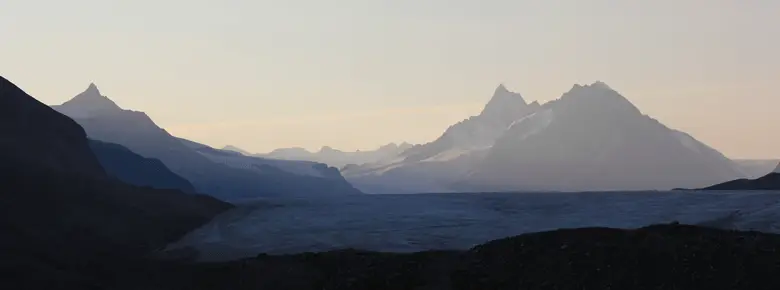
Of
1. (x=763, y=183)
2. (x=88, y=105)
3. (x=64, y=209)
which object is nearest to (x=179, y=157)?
(x=88, y=105)

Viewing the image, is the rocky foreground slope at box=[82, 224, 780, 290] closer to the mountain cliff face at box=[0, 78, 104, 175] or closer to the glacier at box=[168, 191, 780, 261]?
the glacier at box=[168, 191, 780, 261]

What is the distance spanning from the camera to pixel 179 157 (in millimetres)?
155375

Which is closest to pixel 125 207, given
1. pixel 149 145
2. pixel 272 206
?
pixel 272 206

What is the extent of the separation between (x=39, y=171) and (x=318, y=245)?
2278 cm

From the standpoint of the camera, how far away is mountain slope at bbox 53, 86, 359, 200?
15038 cm

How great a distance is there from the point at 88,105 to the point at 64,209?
417 feet

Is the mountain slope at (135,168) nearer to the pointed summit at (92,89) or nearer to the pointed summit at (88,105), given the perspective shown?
the pointed summit at (88,105)

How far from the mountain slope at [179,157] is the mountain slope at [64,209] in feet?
245

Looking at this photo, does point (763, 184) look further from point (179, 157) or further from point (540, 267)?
point (179, 157)

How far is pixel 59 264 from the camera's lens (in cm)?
3762

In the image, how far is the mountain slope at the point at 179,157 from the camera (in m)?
150

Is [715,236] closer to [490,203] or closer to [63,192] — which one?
[490,203]

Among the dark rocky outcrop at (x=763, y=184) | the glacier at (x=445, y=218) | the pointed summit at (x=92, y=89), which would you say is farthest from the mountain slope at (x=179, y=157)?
the dark rocky outcrop at (x=763, y=184)

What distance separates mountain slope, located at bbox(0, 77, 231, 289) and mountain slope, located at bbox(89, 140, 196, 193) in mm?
36163
